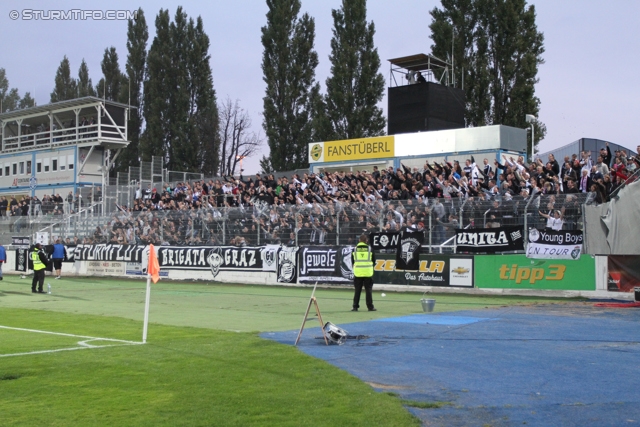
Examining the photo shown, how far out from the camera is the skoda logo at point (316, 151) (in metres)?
40.9

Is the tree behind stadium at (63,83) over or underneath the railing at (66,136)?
over

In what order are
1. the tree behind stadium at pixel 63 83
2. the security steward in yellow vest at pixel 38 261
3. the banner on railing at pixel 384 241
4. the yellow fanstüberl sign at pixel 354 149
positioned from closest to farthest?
the security steward in yellow vest at pixel 38 261 → the banner on railing at pixel 384 241 → the yellow fanstüberl sign at pixel 354 149 → the tree behind stadium at pixel 63 83

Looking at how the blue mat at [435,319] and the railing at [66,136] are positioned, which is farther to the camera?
the railing at [66,136]

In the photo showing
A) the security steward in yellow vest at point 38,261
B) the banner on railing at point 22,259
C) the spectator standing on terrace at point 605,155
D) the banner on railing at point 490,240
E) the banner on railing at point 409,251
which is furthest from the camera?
the banner on railing at point 22,259

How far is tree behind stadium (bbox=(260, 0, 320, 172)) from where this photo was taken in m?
52.2

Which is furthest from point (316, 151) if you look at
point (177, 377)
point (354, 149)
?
point (177, 377)

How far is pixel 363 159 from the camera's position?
3878 cm

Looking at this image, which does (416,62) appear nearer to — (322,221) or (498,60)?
(498,60)

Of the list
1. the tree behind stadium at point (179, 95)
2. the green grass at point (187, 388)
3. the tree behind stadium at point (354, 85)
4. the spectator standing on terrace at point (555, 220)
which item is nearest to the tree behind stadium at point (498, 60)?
the tree behind stadium at point (354, 85)

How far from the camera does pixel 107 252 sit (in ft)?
125

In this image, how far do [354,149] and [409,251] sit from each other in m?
14.3

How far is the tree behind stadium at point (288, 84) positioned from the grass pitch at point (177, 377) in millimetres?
35066

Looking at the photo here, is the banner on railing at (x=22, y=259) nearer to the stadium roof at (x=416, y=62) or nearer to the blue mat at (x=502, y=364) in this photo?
the stadium roof at (x=416, y=62)

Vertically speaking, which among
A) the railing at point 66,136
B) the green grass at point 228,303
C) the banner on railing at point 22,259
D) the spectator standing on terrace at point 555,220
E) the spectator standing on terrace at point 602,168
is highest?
the railing at point 66,136
